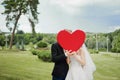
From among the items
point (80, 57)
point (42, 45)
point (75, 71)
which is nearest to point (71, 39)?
point (80, 57)

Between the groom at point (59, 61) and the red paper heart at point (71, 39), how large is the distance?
0.22 ft

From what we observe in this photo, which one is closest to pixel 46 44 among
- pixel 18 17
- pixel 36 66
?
pixel 18 17

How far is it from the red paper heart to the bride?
65 mm

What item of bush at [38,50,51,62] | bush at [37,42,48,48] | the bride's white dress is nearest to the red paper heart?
the bride's white dress

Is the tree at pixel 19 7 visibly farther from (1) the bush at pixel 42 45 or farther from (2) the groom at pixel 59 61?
(2) the groom at pixel 59 61

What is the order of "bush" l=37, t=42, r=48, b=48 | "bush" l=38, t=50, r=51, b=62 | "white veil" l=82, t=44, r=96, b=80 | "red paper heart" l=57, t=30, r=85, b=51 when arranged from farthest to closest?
"bush" l=37, t=42, r=48, b=48, "bush" l=38, t=50, r=51, b=62, "white veil" l=82, t=44, r=96, b=80, "red paper heart" l=57, t=30, r=85, b=51

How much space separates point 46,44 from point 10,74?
34.5ft

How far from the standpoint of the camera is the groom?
3.76 metres

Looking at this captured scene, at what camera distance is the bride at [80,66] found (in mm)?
Answer: 3850

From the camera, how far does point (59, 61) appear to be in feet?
12.4

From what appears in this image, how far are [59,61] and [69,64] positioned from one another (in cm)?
18

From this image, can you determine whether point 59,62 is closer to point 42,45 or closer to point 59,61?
point 59,61

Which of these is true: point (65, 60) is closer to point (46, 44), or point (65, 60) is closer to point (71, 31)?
point (71, 31)

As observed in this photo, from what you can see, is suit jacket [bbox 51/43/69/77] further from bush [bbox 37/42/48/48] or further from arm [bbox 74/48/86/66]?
bush [bbox 37/42/48/48]
